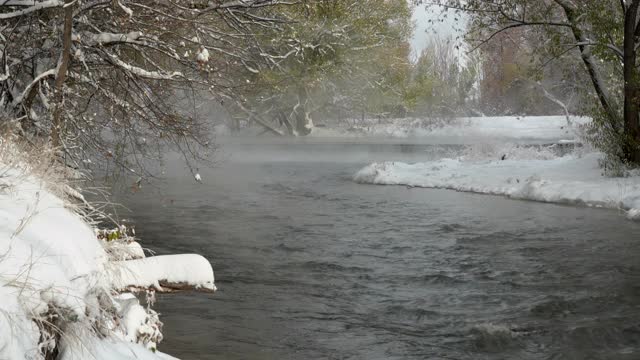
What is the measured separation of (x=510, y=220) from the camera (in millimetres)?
15930

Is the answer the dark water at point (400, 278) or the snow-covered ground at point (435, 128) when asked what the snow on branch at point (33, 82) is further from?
the snow-covered ground at point (435, 128)

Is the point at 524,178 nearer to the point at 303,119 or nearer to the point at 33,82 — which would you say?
the point at 33,82

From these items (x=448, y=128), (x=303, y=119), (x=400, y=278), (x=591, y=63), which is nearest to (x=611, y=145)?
(x=591, y=63)

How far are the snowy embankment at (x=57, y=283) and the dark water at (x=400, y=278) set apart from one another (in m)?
2.09

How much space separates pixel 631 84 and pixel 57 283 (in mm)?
16406

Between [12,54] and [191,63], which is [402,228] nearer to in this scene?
[191,63]

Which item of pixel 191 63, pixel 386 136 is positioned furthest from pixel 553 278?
pixel 386 136

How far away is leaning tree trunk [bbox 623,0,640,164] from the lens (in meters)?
17.9

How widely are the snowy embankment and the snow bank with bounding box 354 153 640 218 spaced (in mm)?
12539

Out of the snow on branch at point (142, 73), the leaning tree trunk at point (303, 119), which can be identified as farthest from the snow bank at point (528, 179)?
the leaning tree trunk at point (303, 119)

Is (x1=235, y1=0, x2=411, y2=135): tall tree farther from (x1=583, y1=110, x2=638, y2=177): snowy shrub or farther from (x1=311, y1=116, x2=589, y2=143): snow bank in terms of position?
(x1=583, y1=110, x2=638, y2=177): snowy shrub

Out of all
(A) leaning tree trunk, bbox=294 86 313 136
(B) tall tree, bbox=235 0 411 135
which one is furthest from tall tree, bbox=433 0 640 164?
(A) leaning tree trunk, bbox=294 86 313 136

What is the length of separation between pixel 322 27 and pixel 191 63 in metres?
23.0

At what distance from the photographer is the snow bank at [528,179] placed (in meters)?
17.6
